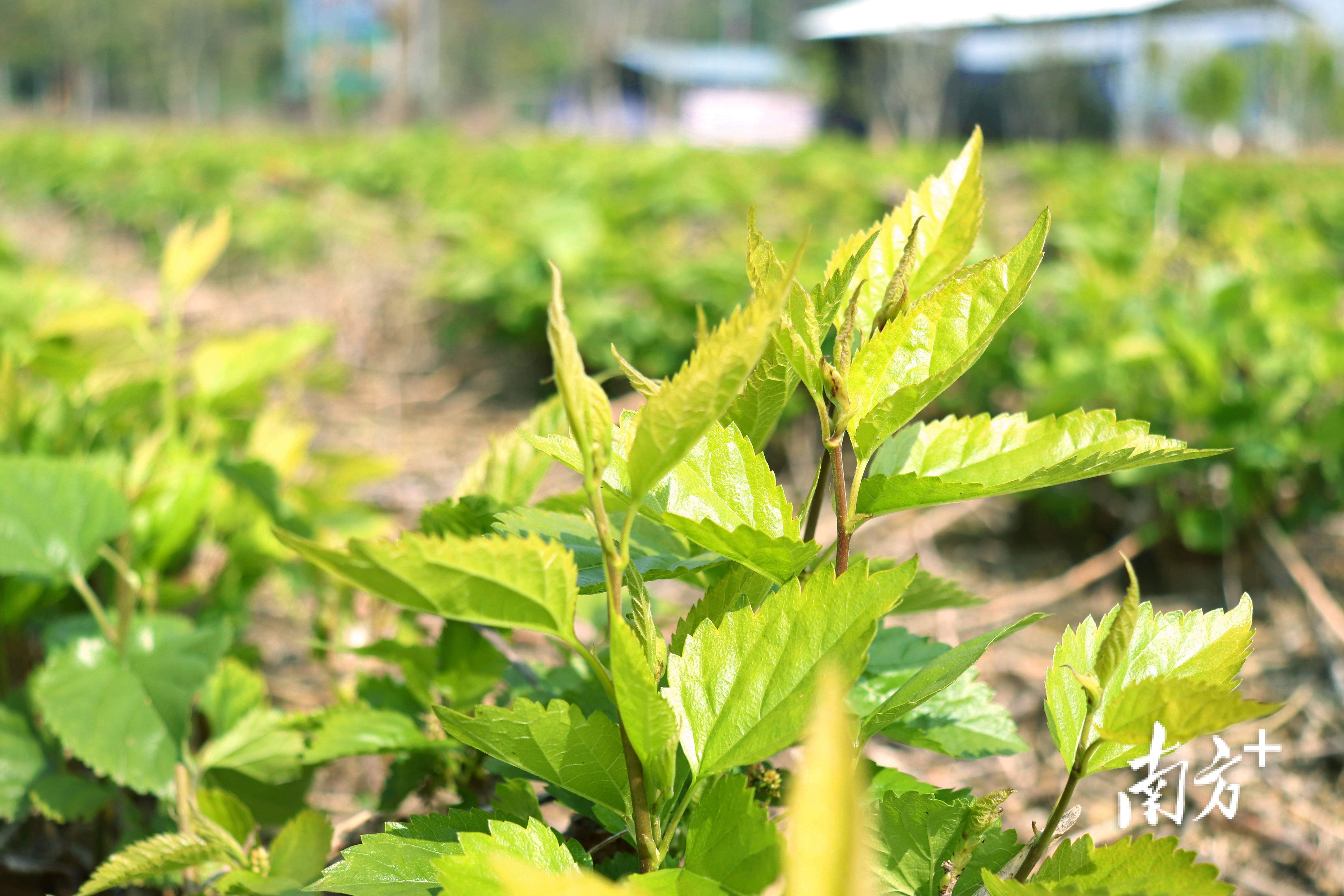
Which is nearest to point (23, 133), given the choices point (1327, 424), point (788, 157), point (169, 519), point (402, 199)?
point (402, 199)

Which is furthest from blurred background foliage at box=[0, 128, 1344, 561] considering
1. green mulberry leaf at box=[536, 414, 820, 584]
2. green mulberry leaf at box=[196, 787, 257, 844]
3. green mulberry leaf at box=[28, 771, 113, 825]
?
green mulberry leaf at box=[28, 771, 113, 825]

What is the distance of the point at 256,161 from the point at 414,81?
17950 millimetres

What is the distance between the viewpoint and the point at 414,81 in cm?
2377

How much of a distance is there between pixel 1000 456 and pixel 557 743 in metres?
0.29

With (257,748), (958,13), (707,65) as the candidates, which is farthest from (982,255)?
(707,65)

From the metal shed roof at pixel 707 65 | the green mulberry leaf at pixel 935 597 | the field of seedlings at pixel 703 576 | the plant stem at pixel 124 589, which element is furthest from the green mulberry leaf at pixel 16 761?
the metal shed roof at pixel 707 65

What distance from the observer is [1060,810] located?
1.69 ft

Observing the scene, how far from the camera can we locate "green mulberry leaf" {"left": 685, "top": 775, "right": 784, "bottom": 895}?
0.47 meters

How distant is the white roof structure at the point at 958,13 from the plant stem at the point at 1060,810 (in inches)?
Result: 162

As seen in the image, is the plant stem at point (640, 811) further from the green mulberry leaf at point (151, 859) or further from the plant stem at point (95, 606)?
the plant stem at point (95, 606)

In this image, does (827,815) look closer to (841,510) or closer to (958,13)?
(841,510)

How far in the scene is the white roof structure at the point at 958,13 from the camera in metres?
4.90

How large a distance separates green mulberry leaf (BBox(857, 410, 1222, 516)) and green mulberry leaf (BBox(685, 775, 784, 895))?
17 centimetres

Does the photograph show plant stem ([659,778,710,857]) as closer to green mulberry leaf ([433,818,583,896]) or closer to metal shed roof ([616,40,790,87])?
green mulberry leaf ([433,818,583,896])
